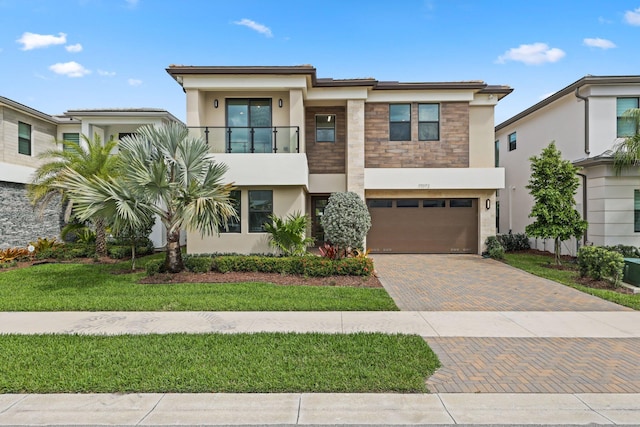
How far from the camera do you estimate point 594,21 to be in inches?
546

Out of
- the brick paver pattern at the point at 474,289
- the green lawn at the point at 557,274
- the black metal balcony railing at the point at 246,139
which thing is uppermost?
the black metal balcony railing at the point at 246,139

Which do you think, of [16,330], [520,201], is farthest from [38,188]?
[520,201]

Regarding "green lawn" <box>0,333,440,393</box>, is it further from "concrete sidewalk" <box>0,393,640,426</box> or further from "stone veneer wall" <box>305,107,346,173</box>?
"stone veneer wall" <box>305,107,346,173</box>

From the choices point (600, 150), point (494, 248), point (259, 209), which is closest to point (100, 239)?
point (259, 209)

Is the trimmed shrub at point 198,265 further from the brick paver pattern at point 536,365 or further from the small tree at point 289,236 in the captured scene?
the brick paver pattern at point 536,365

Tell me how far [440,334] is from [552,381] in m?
1.94

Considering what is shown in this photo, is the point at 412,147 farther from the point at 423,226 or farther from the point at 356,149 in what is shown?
the point at 423,226

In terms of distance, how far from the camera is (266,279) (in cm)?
1051

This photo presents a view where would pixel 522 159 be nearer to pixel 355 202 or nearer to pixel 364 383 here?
pixel 355 202

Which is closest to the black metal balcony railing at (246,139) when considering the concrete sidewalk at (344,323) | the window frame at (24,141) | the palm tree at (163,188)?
the palm tree at (163,188)

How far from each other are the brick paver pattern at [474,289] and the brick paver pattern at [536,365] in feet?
6.63

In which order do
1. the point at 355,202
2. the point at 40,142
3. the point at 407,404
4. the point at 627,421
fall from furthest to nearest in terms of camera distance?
the point at 40,142 → the point at 355,202 → the point at 407,404 → the point at 627,421

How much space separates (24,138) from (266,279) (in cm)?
1570

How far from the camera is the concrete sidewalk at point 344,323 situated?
6.39 meters
